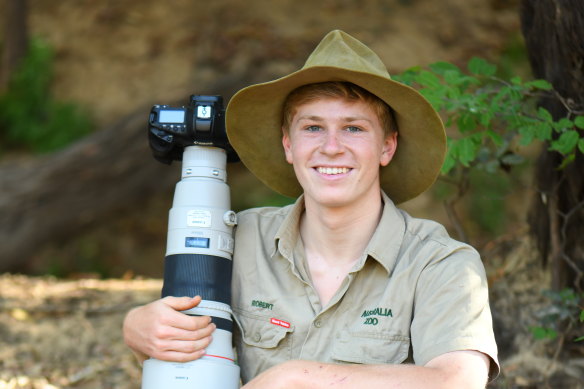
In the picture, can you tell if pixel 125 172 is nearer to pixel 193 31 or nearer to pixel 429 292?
pixel 193 31

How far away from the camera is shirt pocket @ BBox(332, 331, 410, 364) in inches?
110

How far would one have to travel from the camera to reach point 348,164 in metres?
2.87

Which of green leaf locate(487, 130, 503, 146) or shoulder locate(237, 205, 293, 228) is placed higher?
green leaf locate(487, 130, 503, 146)

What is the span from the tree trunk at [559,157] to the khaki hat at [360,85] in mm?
766

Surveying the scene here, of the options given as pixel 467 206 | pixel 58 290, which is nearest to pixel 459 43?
pixel 467 206

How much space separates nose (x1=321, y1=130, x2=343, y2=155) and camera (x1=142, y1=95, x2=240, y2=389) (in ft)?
1.29

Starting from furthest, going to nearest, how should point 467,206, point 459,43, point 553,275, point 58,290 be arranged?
point 459,43 < point 467,206 < point 58,290 < point 553,275

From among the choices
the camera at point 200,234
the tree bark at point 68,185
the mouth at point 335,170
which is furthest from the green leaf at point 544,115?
the tree bark at point 68,185

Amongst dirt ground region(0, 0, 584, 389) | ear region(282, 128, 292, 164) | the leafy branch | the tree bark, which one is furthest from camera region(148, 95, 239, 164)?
dirt ground region(0, 0, 584, 389)

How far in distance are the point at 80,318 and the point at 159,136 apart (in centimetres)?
242

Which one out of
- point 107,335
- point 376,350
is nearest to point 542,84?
point 376,350

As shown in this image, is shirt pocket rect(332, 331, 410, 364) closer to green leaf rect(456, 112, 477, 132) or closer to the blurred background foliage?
green leaf rect(456, 112, 477, 132)

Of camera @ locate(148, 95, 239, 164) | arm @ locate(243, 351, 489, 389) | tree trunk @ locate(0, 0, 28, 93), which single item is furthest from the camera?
tree trunk @ locate(0, 0, 28, 93)

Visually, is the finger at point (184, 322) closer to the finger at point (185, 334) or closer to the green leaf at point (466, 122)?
the finger at point (185, 334)
